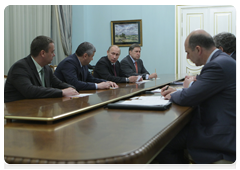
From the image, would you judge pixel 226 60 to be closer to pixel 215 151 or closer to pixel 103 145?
pixel 215 151

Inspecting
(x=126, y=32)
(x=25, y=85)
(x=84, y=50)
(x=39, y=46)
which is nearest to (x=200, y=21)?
(x=126, y=32)

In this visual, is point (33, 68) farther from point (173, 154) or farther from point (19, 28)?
point (19, 28)

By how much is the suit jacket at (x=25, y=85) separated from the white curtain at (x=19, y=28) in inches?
102

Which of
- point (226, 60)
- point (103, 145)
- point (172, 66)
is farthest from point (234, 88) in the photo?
point (172, 66)

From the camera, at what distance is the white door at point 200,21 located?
766 centimetres

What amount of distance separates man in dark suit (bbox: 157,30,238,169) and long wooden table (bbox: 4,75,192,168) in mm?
205

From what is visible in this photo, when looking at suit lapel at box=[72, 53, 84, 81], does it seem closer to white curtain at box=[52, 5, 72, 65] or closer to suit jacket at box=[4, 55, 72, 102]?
suit jacket at box=[4, 55, 72, 102]

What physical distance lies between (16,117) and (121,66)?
14.3 ft

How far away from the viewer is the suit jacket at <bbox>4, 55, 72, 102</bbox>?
2.59 metres

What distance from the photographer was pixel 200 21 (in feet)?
25.9

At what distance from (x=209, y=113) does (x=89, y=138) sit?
1.04 meters

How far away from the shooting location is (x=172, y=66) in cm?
814

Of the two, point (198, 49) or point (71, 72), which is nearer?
point (198, 49)

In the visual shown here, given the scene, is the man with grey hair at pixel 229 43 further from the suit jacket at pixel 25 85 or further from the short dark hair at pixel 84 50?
the suit jacket at pixel 25 85
